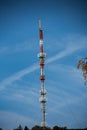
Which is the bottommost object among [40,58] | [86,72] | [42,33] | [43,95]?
[86,72]

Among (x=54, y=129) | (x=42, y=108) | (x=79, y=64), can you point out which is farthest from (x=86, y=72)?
(x=54, y=129)

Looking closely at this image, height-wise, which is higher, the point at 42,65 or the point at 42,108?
the point at 42,65

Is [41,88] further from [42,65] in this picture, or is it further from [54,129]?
[54,129]

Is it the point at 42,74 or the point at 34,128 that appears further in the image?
the point at 34,128

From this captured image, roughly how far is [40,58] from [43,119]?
13.8 meters

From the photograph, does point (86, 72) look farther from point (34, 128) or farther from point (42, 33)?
point (34, 128)

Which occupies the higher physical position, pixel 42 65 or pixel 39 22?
pixel 39 22

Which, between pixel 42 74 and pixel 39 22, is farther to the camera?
pixel 39 22

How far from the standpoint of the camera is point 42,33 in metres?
57.4

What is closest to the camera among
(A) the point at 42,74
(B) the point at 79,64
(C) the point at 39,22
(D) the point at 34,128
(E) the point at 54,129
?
(B) the point at 79,64

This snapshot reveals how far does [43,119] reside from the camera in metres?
56.0

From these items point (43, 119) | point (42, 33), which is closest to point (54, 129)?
point (43, 119)

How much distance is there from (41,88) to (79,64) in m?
49.1

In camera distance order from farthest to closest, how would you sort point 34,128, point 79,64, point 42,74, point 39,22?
point 34,128 → point 39,22 → point 42,74 → point 79,64
